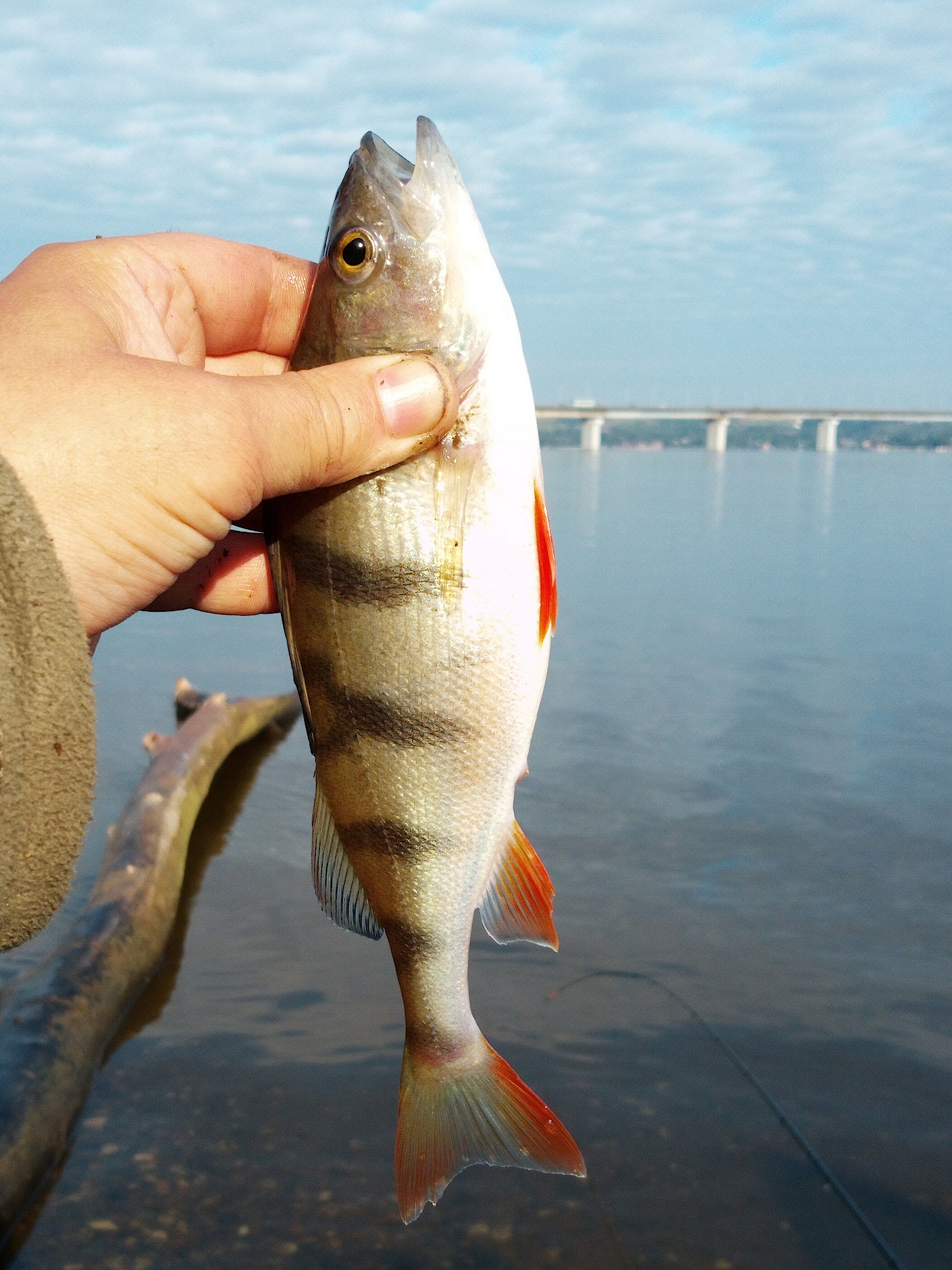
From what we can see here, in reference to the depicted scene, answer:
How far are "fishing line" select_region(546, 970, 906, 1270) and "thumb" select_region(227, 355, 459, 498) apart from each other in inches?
157

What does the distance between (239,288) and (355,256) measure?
1087mm

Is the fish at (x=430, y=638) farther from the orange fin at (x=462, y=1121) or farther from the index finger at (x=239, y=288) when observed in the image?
the index finger at (x=239, y=288)

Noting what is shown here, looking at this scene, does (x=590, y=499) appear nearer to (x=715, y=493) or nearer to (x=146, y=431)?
(x=715, y=493)

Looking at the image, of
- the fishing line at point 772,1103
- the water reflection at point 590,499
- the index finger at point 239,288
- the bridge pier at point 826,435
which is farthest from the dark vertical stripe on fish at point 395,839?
the bridge pier at point 826,435

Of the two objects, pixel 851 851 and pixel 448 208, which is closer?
pixel 448 208

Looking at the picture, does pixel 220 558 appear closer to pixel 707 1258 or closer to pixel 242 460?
pixel 242 460

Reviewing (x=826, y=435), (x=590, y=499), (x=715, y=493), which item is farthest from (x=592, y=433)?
(x=590, y=499)

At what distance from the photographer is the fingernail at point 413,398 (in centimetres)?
236

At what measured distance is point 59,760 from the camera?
7.04 ft

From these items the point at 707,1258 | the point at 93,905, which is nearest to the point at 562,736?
the point at 93,905

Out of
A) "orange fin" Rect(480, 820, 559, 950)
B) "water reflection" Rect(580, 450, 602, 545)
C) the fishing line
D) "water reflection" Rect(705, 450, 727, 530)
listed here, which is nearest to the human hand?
"orange fin" Rect(480, 820, 559, 950)

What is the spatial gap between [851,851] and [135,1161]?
580cm

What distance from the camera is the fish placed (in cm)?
236

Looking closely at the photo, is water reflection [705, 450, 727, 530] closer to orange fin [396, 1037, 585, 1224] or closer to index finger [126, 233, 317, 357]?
index finger [126, 233, 317, 357]
